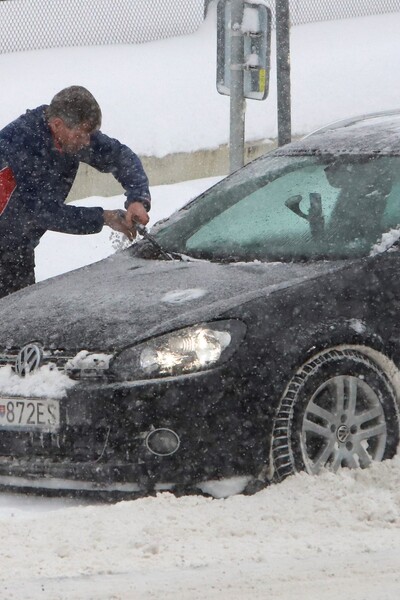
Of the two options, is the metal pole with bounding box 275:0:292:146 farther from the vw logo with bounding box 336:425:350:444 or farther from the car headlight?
the car headlight

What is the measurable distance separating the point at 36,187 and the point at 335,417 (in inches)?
108

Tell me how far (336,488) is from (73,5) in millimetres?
16143

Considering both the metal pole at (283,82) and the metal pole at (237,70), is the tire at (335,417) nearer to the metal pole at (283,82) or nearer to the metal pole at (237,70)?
the metal pole at (237,70)

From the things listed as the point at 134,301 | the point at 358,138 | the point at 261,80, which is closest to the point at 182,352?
the point at 134,301

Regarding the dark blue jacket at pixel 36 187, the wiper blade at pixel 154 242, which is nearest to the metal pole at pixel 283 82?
the dark blue jacket at pixel 36 187

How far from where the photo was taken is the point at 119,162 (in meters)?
8.11

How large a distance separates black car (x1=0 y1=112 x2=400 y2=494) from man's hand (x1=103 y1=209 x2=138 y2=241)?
3.87 ft

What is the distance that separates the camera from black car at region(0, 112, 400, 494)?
5.51 metres

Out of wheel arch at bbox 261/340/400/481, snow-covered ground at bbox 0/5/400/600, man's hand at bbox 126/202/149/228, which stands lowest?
snow-covered ground at bbox 0/5/400/600

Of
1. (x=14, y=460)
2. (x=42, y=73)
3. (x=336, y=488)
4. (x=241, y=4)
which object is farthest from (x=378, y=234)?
(x=42, y=73)

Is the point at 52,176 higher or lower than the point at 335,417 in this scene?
higher

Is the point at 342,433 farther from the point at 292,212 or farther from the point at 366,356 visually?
the point at 292,212

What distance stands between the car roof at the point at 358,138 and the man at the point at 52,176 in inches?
36.4

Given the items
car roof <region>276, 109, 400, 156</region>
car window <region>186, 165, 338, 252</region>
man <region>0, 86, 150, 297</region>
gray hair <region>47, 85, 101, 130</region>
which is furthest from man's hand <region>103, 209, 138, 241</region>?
car roof <region>276, 109, 400, 156</region>
